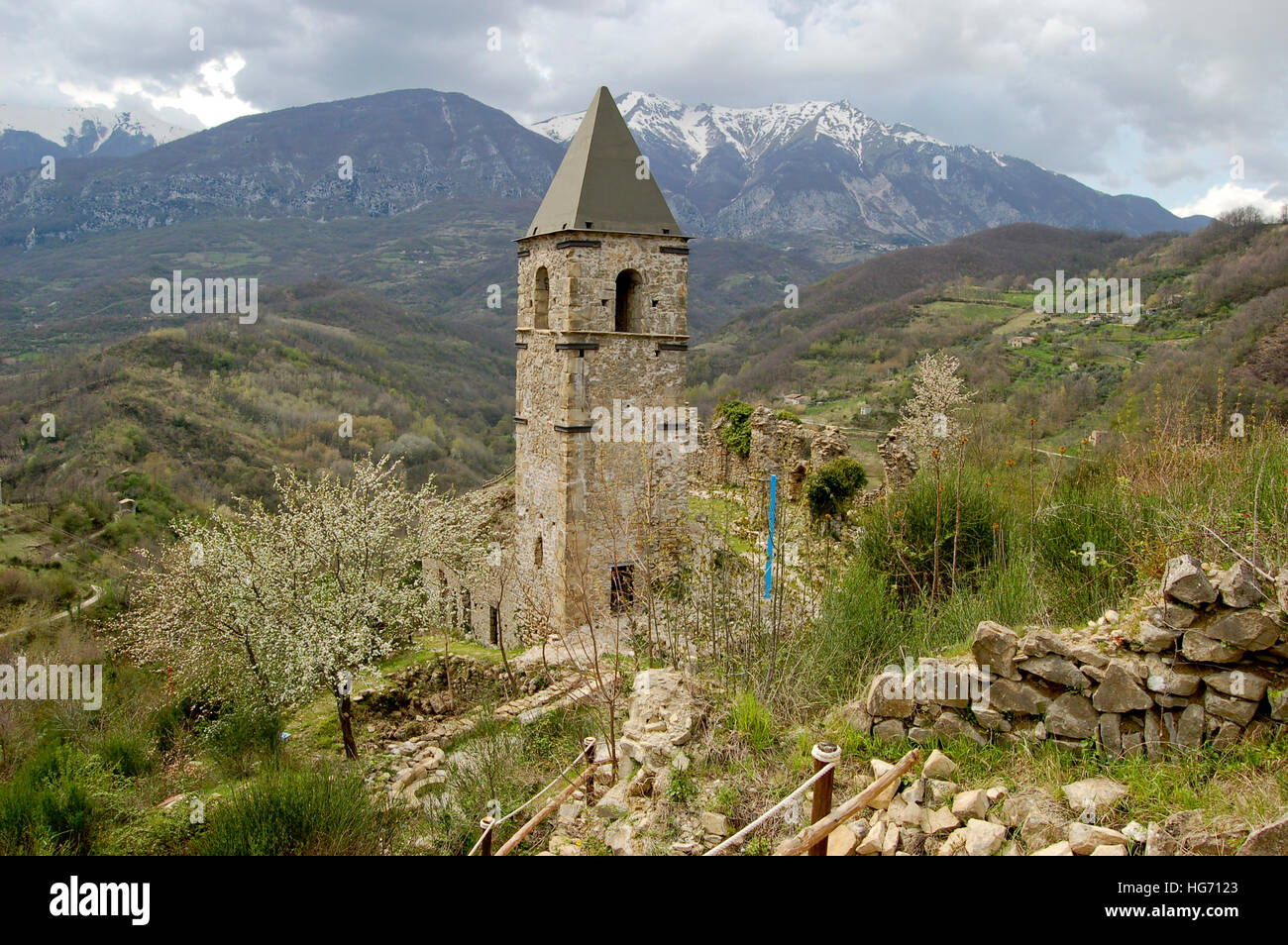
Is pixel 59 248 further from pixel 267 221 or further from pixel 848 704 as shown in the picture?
pixel 848 704

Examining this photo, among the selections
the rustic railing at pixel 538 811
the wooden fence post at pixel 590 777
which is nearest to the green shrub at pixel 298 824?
the rustic railing at pixel 538 811

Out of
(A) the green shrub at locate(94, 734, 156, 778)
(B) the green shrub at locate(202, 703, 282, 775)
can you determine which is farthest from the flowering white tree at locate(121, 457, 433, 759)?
(A) the green shrub at locate(94, 734, 156, 778)

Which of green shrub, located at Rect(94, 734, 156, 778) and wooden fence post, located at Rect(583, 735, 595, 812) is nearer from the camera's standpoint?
wooden fence post, located at Rect(583, 735, 595, 812)

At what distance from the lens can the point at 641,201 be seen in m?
11.8

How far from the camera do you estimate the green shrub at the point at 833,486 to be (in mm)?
12031

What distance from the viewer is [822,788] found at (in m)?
3.52

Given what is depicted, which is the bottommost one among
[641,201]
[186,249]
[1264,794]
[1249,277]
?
[1264,794]

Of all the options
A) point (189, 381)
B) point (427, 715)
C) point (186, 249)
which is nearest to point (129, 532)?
point (189, 381)

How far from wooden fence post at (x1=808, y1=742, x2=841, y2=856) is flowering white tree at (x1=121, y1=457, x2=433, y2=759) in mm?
7851

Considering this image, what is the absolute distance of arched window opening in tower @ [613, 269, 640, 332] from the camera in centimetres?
1204

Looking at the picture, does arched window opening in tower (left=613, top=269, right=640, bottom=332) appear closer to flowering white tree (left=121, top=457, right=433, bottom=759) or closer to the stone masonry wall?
the stone masonry wall

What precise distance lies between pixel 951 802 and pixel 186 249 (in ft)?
452

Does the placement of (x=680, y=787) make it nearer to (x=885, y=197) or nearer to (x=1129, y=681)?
(x=1129, y=681)

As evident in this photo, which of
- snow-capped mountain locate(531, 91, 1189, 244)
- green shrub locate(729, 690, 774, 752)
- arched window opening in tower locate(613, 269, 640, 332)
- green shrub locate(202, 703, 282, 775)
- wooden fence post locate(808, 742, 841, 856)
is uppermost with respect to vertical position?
snow-capped mountain locate(531, 91, 1189, 244)
